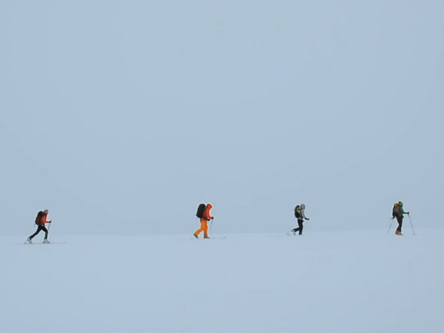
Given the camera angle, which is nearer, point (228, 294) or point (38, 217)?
point (228, 294)

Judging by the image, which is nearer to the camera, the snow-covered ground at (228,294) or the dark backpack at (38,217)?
the snow-covered ground at (228,294)

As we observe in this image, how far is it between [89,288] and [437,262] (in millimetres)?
6684

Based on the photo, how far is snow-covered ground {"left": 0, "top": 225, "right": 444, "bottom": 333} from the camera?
20.1 feet

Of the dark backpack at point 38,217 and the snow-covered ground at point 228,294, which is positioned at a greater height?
the dark backpack at point 38,217

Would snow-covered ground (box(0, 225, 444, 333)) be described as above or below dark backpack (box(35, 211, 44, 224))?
below

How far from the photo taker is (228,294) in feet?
25.1

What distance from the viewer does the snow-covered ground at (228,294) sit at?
20.1ft

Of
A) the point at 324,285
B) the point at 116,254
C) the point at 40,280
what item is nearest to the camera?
the point at 324,285

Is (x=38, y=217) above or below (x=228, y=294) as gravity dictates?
above

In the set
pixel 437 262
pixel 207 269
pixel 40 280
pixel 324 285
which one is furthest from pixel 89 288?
pixel 437 262

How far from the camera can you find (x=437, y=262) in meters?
10.4

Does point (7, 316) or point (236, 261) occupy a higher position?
point (236, 261)

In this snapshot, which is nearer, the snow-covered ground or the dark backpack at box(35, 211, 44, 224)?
the snow-covered ground

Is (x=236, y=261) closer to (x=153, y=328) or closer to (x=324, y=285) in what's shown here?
(x=324, y=285)
